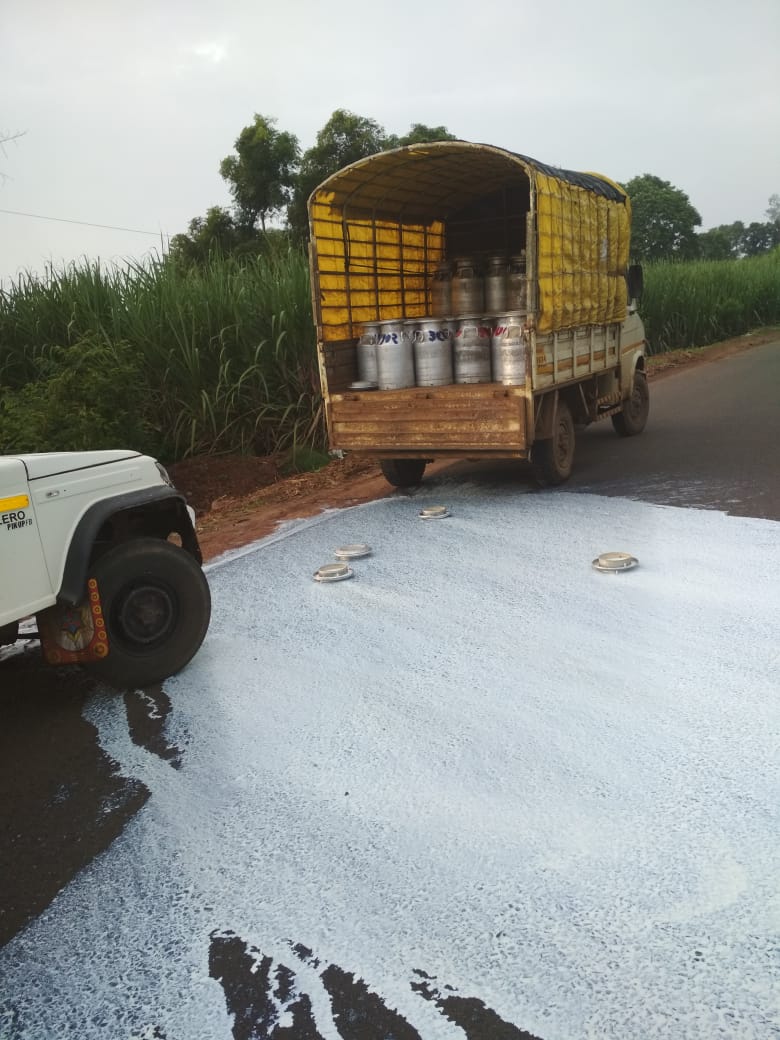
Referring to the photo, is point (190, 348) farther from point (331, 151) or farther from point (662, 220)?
point (662, 220)

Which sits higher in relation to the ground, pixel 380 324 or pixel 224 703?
pixel 380 324

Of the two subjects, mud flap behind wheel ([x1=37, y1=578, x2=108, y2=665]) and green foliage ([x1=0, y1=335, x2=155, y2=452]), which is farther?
green foliage ([x1=0, y1=335, x2=155, y2=452])

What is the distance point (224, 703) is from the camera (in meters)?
3.81

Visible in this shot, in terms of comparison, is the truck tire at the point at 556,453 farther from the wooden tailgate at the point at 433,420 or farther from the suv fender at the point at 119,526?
the suv fender at the point at 119,526

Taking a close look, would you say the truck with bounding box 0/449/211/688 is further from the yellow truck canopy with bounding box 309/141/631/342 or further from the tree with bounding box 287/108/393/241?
the tree with bounding box 287/108/393/241

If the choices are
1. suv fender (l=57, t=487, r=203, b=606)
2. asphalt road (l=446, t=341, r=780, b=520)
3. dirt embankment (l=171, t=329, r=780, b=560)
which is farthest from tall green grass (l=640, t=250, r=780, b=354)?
suv fender (l=57, t=487, r=203, b=606)

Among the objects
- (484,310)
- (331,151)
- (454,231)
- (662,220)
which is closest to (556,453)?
(484,310)

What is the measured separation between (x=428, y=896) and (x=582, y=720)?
1152 millimetres

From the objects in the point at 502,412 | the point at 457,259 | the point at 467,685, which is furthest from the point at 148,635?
the point at 457,259

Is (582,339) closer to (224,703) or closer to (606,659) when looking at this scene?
(606,659)

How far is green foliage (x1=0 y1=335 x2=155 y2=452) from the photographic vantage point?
8.10 metres

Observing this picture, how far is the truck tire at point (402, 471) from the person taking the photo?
7.76 metres

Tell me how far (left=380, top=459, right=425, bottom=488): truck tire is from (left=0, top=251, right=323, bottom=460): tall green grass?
212 centimetres

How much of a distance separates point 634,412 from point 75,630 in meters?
7.44
